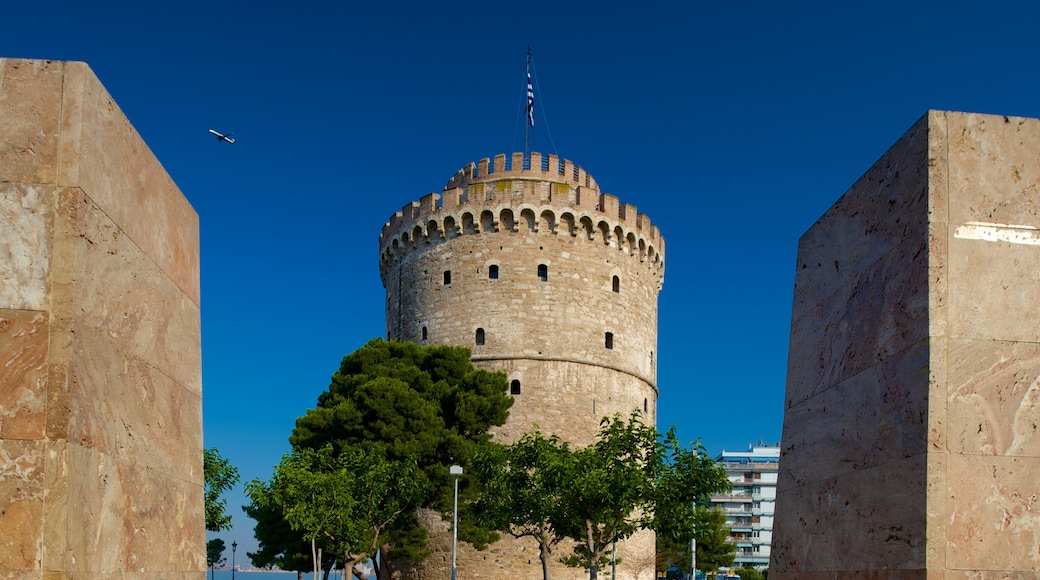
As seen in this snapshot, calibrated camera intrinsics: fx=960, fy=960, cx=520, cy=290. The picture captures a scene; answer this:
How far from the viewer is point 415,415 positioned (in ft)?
89.5

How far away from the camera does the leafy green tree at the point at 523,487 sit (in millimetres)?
22719

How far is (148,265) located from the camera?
18.5ft

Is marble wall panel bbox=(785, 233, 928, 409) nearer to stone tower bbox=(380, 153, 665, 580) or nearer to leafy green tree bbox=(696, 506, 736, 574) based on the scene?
stone tower bbox=(380, 153, 665, 580)

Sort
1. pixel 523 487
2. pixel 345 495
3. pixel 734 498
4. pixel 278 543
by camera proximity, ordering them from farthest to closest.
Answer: pixel 734 498 → pixel 278 543 → pixel 345 495 → pixel 523 487

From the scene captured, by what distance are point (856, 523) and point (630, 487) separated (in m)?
16.5

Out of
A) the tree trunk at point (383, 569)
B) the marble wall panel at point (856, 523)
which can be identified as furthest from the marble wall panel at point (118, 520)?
the tree trunk at point (383, 569)

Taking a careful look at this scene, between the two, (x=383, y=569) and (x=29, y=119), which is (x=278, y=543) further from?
(x=29, y=119)

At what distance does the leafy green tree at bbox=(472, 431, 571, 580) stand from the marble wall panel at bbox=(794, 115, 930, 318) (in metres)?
16.2

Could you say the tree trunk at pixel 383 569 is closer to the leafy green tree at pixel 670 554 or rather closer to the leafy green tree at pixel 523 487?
the leafy green tree at pixel 523 487

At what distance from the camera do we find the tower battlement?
32.5m

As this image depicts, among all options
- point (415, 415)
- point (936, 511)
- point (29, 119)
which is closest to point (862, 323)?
point (936, 511)

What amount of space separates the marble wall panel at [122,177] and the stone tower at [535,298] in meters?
25.3

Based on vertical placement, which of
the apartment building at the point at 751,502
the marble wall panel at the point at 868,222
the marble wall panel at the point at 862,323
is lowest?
the apartment building at the point at 751,502

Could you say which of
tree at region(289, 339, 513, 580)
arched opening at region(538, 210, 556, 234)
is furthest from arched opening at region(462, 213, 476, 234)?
tree at region(289, 339, 513, 580)
